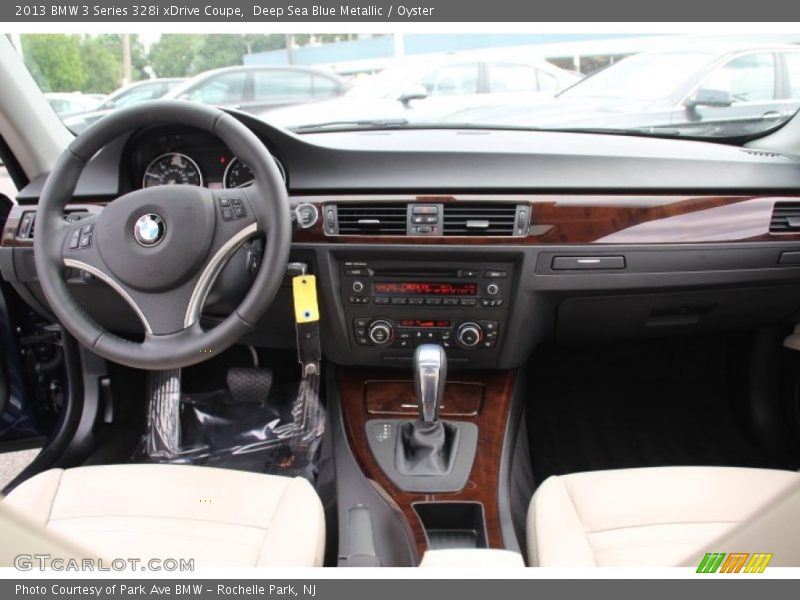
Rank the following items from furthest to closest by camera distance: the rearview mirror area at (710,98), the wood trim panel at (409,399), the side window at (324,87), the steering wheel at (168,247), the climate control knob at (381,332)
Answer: the side window at (324,87) → the rearview mirror area at (710,98) → the wood trim panel at (409,399) → the climate control knob at (381,332) → the steering wheel at (168,247)

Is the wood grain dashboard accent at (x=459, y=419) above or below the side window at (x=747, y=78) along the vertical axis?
below

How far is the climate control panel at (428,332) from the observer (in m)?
1.96

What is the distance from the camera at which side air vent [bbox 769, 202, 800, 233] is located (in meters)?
1.86

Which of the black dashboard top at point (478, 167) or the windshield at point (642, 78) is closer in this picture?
the black dashboard top at point (478, 167)

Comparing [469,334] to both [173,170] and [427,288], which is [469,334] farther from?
[173,170]

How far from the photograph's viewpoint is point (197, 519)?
1411 mm

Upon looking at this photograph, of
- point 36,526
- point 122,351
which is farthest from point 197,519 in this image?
point 36,526

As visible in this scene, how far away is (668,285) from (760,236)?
300 mm

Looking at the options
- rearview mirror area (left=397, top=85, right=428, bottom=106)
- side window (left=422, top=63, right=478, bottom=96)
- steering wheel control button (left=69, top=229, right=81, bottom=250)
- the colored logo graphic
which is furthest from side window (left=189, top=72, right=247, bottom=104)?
the colored logo graphic

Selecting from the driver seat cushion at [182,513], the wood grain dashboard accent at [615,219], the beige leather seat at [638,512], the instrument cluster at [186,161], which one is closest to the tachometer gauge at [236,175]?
the instrument cluster at [186,161]

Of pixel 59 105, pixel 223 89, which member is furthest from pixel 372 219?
pixel 59 105

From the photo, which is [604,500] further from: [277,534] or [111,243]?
[111,243]

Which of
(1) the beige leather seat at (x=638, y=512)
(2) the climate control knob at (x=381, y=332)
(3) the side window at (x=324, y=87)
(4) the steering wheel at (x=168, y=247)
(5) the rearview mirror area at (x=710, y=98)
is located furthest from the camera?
(3) the side window at (x=324, y=87)

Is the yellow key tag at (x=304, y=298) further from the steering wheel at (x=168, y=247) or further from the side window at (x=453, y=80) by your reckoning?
the side window at (x=453, y=80)
